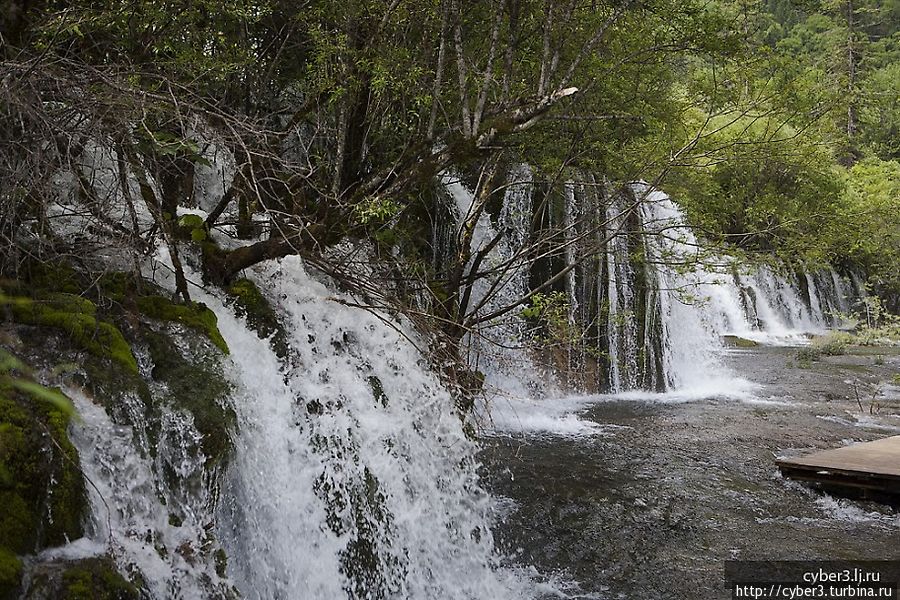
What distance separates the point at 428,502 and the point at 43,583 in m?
2.98

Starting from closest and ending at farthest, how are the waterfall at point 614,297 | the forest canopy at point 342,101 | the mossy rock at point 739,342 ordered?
the forest canopy at point 342,101, the waterfall at point 614,297, the mossy rock at point 739,342

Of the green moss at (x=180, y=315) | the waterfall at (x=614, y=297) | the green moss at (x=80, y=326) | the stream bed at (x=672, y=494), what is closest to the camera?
the green moss at (x=80, y=326)

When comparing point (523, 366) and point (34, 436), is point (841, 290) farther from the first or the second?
point (34, 436)

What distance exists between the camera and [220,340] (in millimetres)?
4988

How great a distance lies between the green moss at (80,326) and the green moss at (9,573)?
1300mm

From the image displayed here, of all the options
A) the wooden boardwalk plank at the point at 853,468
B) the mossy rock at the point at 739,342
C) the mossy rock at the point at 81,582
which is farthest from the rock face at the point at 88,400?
the mossy rock at the point at 739,342

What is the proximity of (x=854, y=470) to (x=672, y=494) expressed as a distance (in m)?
1.61

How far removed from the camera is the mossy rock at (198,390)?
165 inches

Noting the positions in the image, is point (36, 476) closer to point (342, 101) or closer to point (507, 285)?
point (342, 101)

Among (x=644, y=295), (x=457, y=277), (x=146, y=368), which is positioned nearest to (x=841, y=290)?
(x=644, y=295)

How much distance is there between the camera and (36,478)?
3246 millimetres

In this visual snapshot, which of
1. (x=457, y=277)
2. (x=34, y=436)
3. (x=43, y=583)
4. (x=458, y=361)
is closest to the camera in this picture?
(x=43, y=583)

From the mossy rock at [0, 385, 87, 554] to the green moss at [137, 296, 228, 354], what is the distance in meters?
1.44

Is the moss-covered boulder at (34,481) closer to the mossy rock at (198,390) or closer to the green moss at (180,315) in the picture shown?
the mossy rock at (198,390)
